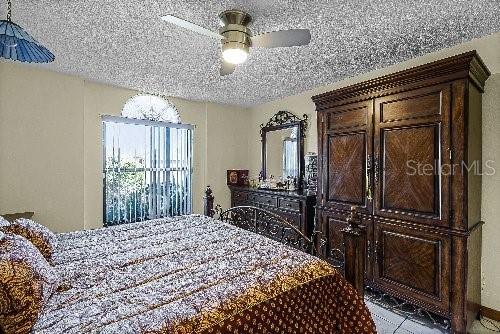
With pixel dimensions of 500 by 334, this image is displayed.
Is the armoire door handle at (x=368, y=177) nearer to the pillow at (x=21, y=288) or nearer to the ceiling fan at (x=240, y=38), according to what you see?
the ceiling fan at (x=240, y=38)

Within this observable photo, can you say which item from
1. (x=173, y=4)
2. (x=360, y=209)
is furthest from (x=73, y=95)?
(x=360, y=209)

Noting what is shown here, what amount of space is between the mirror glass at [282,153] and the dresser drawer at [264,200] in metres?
0.50

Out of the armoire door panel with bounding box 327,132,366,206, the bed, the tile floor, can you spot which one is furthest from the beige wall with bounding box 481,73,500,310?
the bed

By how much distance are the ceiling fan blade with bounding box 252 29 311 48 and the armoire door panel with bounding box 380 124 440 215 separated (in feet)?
4.20

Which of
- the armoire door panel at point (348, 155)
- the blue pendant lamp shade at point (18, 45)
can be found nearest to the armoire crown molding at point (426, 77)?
the armoire door panel at point (348, 155)

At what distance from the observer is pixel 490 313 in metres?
2.43

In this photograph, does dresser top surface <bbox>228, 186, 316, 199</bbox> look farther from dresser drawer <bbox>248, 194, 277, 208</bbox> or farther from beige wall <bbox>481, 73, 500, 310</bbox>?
beige wall <bbox>481, 73, 500, 310</bbox>

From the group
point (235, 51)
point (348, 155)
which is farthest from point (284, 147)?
point (235, 51)

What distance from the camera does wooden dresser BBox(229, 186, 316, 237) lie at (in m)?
3.54

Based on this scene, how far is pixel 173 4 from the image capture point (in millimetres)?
1941

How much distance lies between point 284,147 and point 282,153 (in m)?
0.11

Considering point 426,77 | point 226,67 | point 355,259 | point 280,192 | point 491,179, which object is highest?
point 226,67

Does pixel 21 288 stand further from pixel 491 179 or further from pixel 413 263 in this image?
pixel 491 179

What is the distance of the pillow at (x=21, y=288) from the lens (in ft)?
3.34
